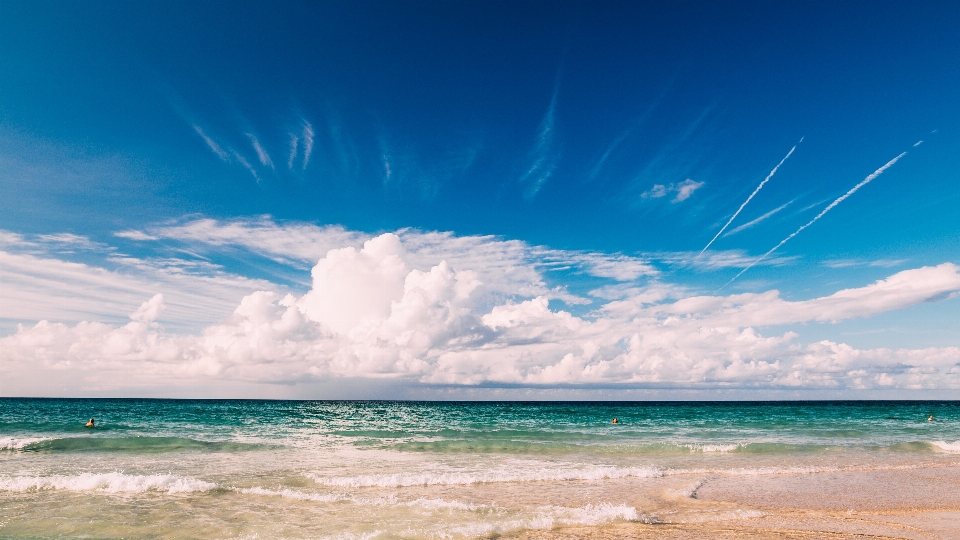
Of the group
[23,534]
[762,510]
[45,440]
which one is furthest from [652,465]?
[45,440]

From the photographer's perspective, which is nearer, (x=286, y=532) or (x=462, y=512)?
(x=286, y=532)

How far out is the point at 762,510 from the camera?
1302 centimetres

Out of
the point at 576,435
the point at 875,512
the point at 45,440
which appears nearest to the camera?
the point at 875,512

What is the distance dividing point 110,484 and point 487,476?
11838mm

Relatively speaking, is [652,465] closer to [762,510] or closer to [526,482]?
[526,482]

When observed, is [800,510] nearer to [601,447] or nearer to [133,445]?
[601,447]

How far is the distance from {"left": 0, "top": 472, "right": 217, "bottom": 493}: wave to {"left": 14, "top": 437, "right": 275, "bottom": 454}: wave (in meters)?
8.74

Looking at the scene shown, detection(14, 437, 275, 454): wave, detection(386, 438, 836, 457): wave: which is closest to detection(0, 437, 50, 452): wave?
detection(14, 437, 275, 454): wave

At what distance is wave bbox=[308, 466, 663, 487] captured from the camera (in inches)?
675

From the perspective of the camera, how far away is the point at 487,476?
59.7 feet

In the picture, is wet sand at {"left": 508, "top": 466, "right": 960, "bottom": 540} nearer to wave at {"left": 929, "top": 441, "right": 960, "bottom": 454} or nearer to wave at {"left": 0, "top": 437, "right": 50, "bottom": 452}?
wave at {"left": 929, "top": 441, "right": 960, "bottom": 454}

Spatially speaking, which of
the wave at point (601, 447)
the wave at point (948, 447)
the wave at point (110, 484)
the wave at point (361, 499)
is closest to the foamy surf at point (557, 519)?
the wave at point (361, 499)

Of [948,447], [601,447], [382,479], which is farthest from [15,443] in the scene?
[948,447]

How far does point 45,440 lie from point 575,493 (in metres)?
28.8
